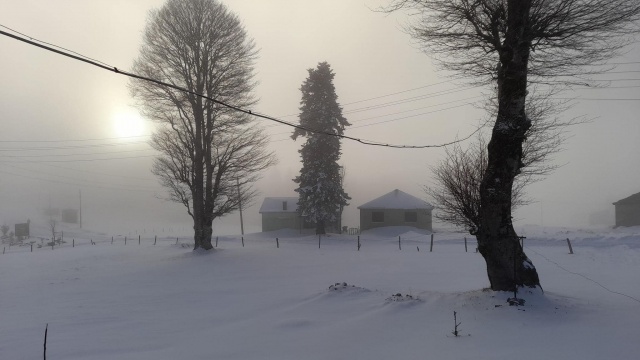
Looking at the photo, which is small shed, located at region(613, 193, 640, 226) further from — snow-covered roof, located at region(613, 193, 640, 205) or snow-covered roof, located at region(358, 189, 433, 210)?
snow-covered roof, located at region(358, 189, 433, 210)

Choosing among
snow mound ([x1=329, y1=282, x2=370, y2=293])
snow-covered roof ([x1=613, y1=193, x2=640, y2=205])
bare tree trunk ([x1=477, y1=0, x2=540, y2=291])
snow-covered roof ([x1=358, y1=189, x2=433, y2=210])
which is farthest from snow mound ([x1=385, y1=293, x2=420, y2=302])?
snow-covered roof ([x1=613, y1=193, x2=640, y2=205])

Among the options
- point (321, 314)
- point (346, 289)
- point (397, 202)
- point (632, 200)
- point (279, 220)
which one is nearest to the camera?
point (321, 314)

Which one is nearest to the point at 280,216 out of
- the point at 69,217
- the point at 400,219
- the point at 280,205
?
the point at 280,205

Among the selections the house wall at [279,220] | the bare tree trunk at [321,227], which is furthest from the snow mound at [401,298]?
the house wall at [279,220]

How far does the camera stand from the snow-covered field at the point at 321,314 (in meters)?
6.59

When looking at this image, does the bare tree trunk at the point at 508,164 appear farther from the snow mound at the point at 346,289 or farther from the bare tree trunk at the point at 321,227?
the bare tree trunk at the point at 321,227

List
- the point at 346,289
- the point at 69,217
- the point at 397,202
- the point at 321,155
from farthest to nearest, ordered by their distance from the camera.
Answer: the point at 69,217, the point at 397,202, the point at 321,155, the point at 346,289

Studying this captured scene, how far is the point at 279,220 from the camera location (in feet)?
173

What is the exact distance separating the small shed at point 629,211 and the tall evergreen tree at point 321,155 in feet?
105

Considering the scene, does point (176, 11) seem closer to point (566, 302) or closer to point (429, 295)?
point (429, 295)

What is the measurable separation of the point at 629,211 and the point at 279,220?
4022 centimetres

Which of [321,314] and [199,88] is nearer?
[321,314]

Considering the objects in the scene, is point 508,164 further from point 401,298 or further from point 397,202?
point 397,202

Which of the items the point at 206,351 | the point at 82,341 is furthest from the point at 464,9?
the point at 82,341
